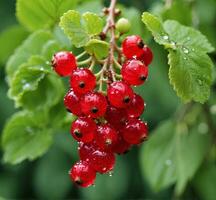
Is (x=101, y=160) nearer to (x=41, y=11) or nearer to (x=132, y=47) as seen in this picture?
(x=132, y=47)

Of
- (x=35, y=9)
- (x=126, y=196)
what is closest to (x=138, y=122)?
(x=35, y=9)

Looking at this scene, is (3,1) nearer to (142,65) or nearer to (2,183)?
(2,183)

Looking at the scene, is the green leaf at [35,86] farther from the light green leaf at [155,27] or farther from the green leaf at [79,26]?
the light green leaf at [155,27]

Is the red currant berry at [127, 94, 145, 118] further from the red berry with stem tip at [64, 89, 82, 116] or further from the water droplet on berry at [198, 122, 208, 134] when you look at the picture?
the water droplet on berry at [198, 122, 208, 134]

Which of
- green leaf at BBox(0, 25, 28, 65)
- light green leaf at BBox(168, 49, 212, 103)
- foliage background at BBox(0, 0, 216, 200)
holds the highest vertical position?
light green leaf at BBox(168, 49, 212, 103)

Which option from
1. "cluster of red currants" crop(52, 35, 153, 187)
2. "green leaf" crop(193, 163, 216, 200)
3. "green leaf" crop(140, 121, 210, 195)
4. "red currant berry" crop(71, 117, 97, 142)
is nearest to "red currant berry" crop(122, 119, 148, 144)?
"cluster of red currants" crop(52, 35, 153, 187)

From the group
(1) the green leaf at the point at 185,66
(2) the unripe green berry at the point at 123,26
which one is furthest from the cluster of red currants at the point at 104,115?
(2) the unripe green berry at the point at 123,26

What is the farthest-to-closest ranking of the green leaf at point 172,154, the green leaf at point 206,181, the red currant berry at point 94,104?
the green leaf at point 206,181 → the green leaf at point 172,154 → the red currant berry at point 94,104

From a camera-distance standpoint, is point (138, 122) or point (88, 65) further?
point (88, 65)
